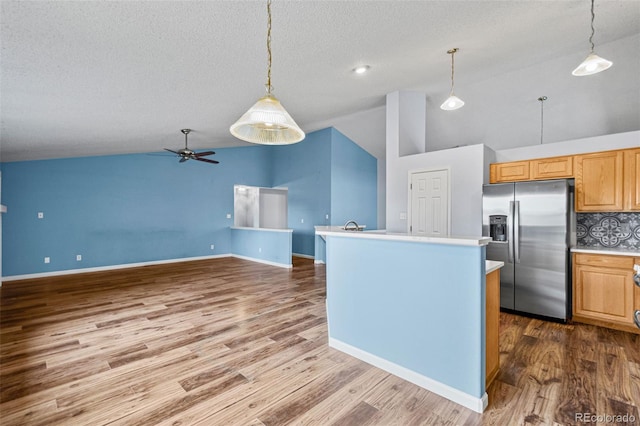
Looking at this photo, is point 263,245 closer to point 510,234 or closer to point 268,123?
point 510,234

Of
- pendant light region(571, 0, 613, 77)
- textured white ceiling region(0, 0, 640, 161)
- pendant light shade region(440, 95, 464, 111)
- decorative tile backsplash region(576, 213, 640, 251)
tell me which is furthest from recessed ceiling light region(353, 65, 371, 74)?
decorative tile backsplash region(576, 213, 640, 251)

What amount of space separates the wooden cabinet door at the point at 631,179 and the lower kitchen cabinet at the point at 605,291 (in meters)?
0.65

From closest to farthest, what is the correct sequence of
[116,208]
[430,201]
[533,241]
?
[533,241] → [430,201] → [116,208]

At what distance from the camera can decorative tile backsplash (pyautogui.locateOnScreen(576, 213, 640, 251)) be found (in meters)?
3.57

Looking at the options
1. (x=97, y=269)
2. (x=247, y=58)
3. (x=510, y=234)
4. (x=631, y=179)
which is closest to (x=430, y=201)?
(x=510, y=234)

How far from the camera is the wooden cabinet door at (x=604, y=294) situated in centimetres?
316

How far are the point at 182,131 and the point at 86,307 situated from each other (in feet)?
10.0

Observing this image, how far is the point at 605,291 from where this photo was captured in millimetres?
3287

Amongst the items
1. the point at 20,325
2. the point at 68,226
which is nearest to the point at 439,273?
the point at 20,325

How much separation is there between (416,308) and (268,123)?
1.68m

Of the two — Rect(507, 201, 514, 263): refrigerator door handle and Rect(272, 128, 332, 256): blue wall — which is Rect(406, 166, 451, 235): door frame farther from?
Rect(272, 128, 332, 256): blue wall

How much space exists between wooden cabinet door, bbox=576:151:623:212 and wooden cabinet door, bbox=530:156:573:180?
0.28ft

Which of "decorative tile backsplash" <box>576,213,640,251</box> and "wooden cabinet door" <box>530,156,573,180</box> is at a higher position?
"wooden cabinet door" <box>530,156,573,180</box>

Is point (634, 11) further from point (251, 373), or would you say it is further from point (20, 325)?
point (20, 325)
